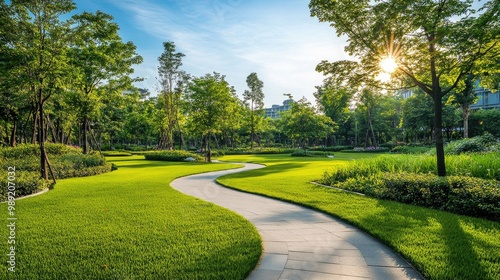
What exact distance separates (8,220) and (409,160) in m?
12.8

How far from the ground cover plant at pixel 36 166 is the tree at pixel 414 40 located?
424 inches

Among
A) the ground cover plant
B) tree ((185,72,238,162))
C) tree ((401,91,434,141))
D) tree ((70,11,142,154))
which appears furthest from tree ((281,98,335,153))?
the ground cover plant

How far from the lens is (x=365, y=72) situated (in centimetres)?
974

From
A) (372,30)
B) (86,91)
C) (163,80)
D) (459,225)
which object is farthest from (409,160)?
(163,80)

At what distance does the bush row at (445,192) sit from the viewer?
5777 mm

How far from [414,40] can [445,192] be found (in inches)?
187

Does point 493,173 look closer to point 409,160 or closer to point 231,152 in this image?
point 409,160

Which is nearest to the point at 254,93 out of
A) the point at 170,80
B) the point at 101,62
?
the point at 170,80

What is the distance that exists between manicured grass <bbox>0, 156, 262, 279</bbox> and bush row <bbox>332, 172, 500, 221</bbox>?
4.68 metres

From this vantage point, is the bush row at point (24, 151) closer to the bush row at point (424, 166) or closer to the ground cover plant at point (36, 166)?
the ground cover plant at point (36, 166)

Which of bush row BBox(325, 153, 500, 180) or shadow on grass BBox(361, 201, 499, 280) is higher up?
bush row BBox(325, 153, 500, 180)

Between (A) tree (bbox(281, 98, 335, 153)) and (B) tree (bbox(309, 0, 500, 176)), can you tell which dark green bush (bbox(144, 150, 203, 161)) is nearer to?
(A) tree (bbox(281, 98, 335, 153))

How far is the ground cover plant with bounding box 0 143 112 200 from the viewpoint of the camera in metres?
8.96

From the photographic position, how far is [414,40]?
8.58 m
